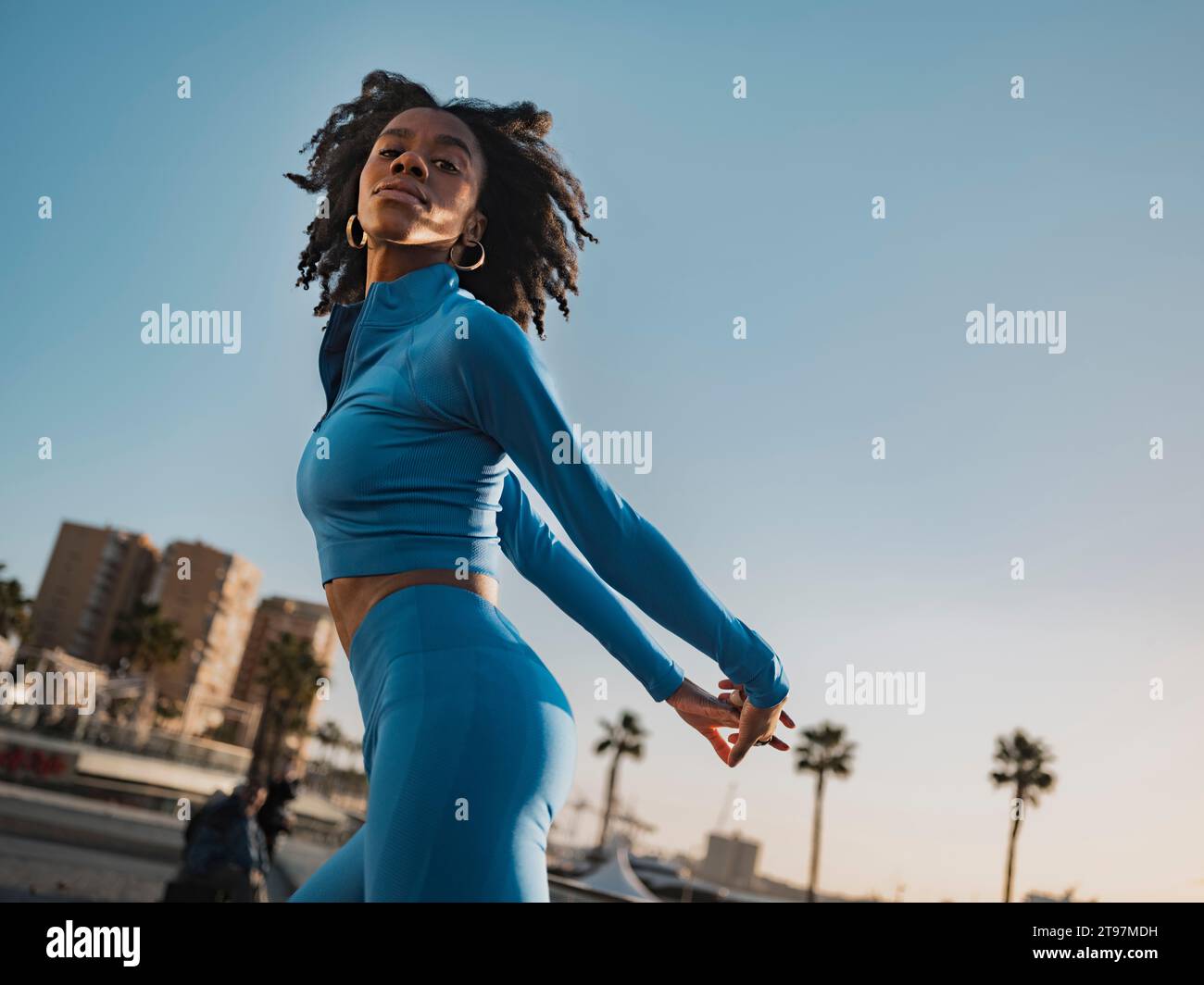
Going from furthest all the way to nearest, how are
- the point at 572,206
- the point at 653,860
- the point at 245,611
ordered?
the point at 245,611 → the point at 653,860 → the point at 572,206

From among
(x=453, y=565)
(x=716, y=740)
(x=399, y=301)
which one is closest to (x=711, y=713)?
(x=716, y=740)

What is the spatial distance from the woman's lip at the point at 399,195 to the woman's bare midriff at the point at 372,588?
76 centimetres

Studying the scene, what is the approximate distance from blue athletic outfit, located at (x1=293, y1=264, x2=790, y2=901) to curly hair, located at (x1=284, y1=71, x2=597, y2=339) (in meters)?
0.64

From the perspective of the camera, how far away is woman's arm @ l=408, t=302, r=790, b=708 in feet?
5.11

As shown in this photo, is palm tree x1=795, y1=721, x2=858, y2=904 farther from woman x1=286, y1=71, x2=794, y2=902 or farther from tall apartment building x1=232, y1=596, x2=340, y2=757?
tall apartment building x1=232, y1=596, x2=340, y2=757

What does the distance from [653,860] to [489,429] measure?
71.5 m

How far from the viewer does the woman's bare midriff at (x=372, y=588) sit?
1.59m

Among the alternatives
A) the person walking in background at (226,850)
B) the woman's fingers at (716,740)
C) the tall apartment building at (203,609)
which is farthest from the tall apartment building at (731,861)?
the woman's fingers at (716,740)

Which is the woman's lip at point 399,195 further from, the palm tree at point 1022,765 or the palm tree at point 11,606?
the palm tree at point 11,606

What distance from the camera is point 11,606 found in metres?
75.7

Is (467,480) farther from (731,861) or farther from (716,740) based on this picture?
(731,861)
